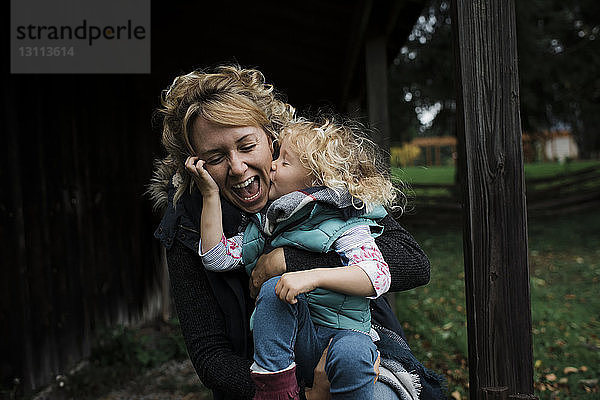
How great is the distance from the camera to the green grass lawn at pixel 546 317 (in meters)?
4.77

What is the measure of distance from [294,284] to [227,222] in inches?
19.1

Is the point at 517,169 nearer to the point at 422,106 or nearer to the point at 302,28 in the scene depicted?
the point at 302,28

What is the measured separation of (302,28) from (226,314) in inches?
147

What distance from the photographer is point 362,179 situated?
2.09m

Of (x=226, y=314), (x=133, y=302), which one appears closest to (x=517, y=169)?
(x=226, y=314)

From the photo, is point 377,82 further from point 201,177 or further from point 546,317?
point 546,317

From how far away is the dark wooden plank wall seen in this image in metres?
3.90

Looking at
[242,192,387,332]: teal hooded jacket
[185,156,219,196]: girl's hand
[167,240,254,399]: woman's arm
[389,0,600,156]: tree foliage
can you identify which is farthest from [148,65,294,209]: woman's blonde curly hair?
[389,0,600,156]: tree foliage

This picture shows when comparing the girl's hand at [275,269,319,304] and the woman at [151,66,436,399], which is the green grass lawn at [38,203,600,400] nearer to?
the woman at [151,66,436,399]

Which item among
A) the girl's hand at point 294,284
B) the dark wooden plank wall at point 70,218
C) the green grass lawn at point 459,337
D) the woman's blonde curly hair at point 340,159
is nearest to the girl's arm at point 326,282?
the girl's hand at point 294,284

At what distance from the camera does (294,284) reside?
5.64ft

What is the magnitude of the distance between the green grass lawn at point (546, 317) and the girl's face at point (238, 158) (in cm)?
310

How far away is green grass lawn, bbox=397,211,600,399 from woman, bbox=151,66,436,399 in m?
2.89

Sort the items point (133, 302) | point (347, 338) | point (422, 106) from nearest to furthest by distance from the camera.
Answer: point (347, 338), point (133, 302), point (422, 106)
